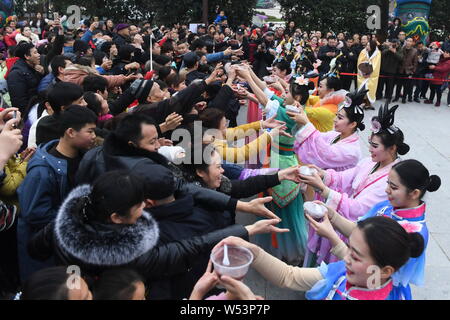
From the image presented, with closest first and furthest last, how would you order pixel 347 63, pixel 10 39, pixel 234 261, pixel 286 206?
pixel 234 261 < pixel 286 206 < pixel 10 39 < pixel 347 63

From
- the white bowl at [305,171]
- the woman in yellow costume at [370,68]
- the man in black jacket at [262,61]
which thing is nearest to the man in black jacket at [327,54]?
the woman in yellow costume at [370,68]

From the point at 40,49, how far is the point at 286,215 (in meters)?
6.01

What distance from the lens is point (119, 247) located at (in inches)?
68.4

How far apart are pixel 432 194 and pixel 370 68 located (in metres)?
5.26

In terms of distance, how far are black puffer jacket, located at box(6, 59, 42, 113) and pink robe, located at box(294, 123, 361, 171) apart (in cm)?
333

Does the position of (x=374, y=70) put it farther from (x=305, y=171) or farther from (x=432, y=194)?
(x=305, y=171)

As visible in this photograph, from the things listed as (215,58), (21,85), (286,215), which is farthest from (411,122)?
(21,85)

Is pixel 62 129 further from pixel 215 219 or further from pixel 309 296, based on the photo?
pixel 309 296

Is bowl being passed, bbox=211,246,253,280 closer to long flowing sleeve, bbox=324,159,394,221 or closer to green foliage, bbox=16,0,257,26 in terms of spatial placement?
long flowing sleeve, bbox=324,159,394,221

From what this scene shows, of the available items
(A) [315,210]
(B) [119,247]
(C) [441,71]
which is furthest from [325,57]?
(B) [119,247]

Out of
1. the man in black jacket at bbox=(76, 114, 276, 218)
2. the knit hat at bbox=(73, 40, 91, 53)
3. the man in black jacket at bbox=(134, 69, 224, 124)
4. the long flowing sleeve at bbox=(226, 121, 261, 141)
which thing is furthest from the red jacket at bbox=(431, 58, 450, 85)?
the man in black jacket at bbox=(76, 114, 276, 218)

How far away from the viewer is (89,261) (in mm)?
1714

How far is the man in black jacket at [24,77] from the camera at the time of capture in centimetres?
488

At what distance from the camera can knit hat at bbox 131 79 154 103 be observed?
3670mm
